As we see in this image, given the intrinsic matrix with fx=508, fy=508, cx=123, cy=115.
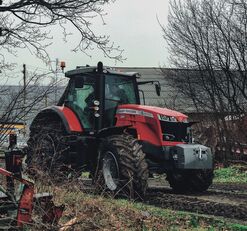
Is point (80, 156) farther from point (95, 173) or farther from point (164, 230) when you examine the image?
point (164, 230)

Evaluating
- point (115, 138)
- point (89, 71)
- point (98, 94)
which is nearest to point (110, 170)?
point (115, 138)

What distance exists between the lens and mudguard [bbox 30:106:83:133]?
1104 centimetres

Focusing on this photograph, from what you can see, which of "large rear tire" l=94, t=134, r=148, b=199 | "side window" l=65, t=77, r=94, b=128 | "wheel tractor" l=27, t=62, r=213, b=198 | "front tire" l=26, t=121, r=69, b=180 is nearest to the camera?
"front tire" l=26, t=121, r=69, b=180

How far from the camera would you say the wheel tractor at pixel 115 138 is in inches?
374

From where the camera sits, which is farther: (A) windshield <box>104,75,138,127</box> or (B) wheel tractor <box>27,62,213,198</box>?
(A) windshield <box>104,75,138,127</box>

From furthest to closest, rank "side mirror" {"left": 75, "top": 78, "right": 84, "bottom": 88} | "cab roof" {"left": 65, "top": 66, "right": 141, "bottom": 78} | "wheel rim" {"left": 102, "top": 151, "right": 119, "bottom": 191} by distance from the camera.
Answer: "cab roof" {"left": 65, "top": 66, "right": 141, "bottom": 78}, "side mirror" {"left": 75, "top": 78, "right": 84, "bottom": 88}, "wheel rim" {"left": 102, "top": 151, "right": 119, "bottom": 191}

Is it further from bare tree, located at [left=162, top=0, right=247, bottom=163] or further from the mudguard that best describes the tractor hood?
bare tree, located at [left=162, top=0, right=247, bottom=163]

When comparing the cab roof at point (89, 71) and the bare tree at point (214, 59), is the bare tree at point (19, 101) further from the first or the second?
the bare tree at point (214, 59)

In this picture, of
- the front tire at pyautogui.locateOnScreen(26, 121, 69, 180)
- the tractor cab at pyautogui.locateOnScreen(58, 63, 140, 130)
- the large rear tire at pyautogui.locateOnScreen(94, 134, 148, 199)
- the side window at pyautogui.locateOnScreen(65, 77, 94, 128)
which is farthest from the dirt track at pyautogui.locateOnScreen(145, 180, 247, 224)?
the side window at pyautogui.locateOnScreen(65, 77, 94, 128)

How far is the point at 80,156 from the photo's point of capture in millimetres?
10695

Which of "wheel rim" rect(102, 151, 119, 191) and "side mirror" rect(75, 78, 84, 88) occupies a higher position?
"side mirror" rect(75, 78, 84, 88)

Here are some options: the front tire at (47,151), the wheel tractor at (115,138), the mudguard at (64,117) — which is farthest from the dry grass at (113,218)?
the mudguard at (64,117)

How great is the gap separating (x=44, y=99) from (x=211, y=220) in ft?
12.4

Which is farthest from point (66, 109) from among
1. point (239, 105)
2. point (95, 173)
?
point (239, 105)
